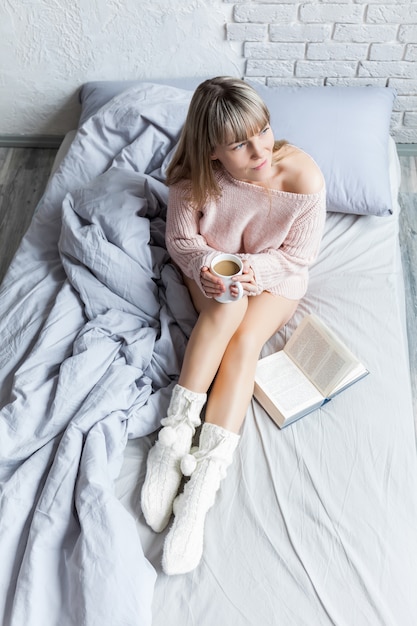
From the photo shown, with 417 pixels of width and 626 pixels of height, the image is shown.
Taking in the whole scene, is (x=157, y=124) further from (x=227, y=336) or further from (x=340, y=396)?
(x=340, y=396)

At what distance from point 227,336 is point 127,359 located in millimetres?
250

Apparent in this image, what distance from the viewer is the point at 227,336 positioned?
1.42 metres

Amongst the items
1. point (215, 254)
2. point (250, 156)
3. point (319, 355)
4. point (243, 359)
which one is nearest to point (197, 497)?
point (243, 359)

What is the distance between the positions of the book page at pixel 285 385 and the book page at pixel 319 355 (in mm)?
19

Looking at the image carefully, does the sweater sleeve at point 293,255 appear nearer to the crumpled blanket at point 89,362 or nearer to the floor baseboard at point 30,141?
the crumpled blanket at point 89,362

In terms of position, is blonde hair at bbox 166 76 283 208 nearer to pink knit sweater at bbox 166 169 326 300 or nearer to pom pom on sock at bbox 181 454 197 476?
pink knit sweater at bbox 166 169 326 300

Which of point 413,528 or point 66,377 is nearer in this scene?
point 413,528

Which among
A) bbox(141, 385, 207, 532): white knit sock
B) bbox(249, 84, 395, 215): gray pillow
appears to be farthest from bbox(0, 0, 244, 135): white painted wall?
bbox(141, 385, 207, 532): white knit sock

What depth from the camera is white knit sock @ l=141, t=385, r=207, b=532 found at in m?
1.26

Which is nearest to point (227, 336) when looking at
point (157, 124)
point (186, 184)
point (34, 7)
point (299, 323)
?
point (299, 323)

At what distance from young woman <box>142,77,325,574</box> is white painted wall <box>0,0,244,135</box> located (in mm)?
737

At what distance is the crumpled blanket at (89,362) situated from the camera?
1.16m

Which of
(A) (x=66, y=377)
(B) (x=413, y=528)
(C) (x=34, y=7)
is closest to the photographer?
(B) (x=413, y=528)

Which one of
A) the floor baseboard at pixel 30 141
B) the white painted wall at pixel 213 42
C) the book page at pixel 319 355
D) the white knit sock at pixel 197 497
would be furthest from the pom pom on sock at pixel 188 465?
the floor baseboard at pixel 30 141
